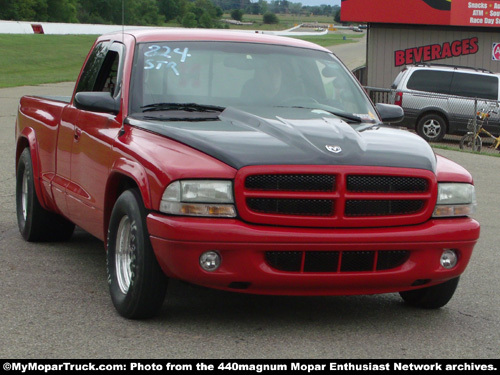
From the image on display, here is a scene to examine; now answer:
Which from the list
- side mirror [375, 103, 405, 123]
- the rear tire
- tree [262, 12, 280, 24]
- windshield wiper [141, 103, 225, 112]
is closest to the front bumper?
windshield wiper [141, 103, 225, 112]

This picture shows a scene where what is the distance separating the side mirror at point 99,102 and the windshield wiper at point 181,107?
0.18 metres

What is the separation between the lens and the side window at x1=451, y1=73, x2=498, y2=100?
983 inches

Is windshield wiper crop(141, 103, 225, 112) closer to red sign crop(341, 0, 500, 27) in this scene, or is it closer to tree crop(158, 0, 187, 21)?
red sign crop(341, 0, 500, 27)

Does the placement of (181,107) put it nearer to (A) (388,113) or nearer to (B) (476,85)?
(A) (388,113)

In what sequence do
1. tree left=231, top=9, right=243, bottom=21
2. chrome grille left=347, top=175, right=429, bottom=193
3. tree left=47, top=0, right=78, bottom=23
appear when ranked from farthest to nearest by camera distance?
tree left=231, top=9, right=243, bottom=21 < tree left=47, top=0, right=78, bottom=23 < chrome grille left=347, top=175, right=429, bottom=193

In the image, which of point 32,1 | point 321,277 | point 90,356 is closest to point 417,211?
point 321,277

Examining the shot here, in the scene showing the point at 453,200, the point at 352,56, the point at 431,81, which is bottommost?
the point at 352,56

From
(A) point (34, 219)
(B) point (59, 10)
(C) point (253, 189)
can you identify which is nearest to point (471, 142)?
(A) point (34, 219)

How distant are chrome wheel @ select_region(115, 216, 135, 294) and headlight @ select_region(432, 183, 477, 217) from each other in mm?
1738

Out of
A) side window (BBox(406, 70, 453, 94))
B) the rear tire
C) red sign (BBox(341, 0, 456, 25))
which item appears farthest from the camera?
red sign (BBox(341, 0, 456, 25))

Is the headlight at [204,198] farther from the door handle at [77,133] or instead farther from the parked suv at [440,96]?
the parked suv at [440,96]

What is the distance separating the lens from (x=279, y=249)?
5035mm

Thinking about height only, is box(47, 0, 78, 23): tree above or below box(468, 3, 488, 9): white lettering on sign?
below

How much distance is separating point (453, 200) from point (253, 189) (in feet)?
3.89
